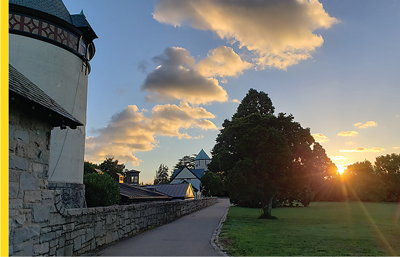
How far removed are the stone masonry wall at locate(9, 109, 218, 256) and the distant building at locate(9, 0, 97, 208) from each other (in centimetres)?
591

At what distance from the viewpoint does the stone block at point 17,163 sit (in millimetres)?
5599

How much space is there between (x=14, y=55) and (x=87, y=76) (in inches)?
161

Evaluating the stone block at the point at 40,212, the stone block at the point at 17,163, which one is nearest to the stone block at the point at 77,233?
the stone block at the point at 40,212

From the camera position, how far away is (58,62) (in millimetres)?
13891

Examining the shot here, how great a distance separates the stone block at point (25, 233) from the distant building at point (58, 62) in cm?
701

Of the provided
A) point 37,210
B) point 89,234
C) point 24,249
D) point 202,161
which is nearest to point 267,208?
point 89,234

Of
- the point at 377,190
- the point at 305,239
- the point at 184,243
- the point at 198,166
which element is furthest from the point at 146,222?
the point at 198,166

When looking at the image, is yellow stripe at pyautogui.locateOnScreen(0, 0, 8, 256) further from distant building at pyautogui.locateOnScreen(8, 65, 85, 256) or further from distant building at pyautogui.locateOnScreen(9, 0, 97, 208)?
distant building at pyautogui.locateOnScreen(9, 0, 97, 208)

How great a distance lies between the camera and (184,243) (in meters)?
9.70

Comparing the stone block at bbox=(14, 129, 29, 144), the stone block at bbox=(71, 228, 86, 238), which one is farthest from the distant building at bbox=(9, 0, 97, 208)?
the stone block at bbox=(14, 129, 29, 144)

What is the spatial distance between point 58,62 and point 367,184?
68.7 m

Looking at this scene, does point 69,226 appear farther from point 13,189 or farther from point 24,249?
point 13,189

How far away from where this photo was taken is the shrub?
56.1ft

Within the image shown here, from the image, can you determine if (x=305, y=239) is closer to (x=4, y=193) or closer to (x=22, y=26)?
(x=4, y=193)
